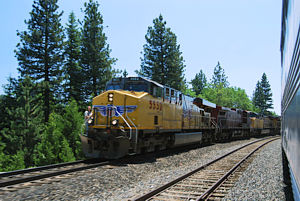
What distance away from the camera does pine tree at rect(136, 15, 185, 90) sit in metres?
Result: 36.8

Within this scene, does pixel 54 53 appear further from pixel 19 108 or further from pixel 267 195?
pixel 267 195

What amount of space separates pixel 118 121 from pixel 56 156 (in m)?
8.09

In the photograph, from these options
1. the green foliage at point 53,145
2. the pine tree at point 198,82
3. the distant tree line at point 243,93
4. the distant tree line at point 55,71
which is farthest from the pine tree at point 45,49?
the pine tree at point 198,82

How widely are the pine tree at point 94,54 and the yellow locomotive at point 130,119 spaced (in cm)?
1862

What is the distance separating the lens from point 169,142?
14.2 metres

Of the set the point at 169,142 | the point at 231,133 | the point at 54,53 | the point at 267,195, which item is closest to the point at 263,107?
the point at 231,133

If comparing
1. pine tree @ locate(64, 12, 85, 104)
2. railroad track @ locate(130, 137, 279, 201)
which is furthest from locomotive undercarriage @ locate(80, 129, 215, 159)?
pine tree @ locate(64, 12, 85, 104)

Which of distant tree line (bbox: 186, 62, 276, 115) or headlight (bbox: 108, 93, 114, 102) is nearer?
headlight (bbox: 108, 93, 114, 102)

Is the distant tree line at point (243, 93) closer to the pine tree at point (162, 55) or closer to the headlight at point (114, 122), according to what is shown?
the pine tree at point (162, 55)

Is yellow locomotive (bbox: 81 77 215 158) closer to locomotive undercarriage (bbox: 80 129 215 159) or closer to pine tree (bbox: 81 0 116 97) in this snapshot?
locomotive undercarriage (bbox: 80 129 215 159)

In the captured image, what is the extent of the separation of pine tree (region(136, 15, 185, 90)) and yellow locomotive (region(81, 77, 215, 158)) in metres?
23.2

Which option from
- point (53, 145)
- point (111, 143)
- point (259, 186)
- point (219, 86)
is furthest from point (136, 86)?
point (219, 86)

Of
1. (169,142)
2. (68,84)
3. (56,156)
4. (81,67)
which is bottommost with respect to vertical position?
(56,156)

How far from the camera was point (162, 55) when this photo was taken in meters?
37.8
